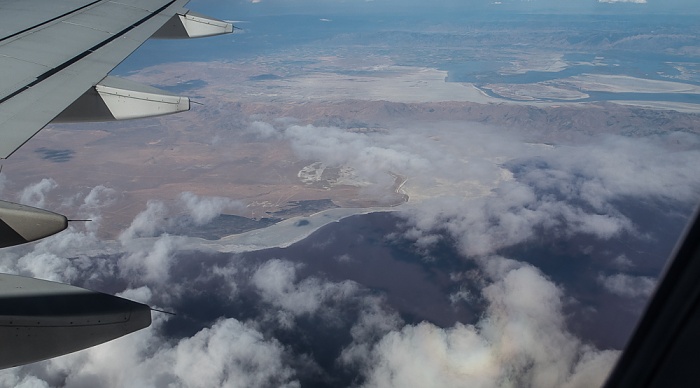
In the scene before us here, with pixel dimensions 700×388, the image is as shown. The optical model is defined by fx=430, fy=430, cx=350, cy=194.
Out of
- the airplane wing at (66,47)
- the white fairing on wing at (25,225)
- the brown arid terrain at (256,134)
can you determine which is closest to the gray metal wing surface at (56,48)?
the airplane wing at (66,47)

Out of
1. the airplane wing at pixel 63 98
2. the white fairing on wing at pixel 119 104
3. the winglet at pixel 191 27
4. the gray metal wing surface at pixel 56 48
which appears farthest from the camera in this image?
the winglet at pixel 191 27

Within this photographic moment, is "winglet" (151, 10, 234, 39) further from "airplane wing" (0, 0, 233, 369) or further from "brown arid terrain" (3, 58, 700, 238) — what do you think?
"brown arid terrain" (3, 58, 700, 238)

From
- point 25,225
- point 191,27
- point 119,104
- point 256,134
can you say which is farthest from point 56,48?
point 256,134

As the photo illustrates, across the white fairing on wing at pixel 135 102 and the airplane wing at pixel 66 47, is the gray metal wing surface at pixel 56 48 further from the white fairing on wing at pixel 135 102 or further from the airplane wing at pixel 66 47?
the white fairing on wing at pixel 135 102

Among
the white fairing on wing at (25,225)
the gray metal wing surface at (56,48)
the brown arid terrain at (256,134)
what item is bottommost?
the brown arid terrain at (256,134)

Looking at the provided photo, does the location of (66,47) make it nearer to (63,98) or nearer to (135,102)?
(135,102)
